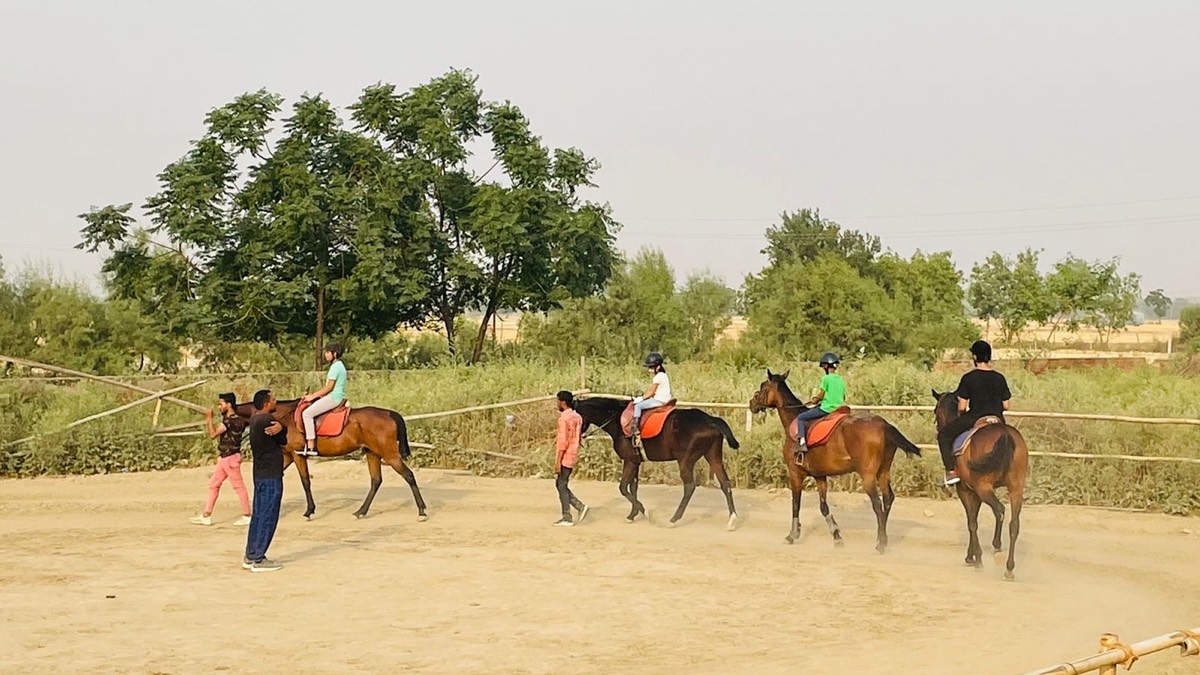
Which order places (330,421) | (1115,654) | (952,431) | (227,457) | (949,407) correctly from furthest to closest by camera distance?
(330,421)
(227,457)
(949,407)
(952,431)
(1115,654)

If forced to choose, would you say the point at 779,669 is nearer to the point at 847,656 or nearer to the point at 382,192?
the point at 847,656

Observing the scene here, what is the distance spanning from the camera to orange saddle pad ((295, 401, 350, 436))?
1502 centimetres

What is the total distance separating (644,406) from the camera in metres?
14.9

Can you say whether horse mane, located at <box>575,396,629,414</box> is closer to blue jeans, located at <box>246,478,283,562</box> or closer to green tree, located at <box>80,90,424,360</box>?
blue jeans, located at <box>246,478,283,562</box>

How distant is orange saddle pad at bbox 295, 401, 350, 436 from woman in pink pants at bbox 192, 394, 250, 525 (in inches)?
37.0

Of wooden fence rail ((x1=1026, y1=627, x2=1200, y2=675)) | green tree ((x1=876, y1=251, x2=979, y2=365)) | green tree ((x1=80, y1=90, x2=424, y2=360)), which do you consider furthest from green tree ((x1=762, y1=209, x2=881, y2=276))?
wooden fence rail ((x1=1026, y1=627, x2=1200, y2=675))

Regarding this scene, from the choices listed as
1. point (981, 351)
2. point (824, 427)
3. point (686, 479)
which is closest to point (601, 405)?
point (686, 479)

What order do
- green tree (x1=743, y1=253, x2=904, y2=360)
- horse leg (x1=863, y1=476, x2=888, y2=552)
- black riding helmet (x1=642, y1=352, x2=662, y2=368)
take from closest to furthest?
horse leg (x1=863, y1=476, x2=888, y2=552) → black riding helmet (x1=642, y1=352, x2=662, y2=368) → green tree (x1=743, y1=253, x2=904, y2=360)

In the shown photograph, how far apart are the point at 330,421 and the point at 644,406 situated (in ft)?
12.6

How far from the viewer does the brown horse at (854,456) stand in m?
13.1

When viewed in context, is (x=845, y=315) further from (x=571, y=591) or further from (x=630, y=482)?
(x=571, y=591)

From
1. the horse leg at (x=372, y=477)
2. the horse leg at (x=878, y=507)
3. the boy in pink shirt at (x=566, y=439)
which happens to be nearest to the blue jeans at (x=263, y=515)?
the horse leg at (x=372, y=477)

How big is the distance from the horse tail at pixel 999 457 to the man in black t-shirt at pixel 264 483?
666cm

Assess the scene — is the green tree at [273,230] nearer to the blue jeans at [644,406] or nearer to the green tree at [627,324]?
the green tree at [627,324]
